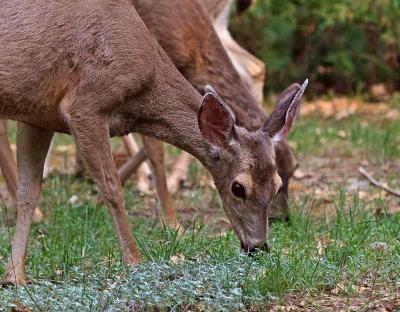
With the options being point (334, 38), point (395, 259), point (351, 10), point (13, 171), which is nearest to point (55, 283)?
point (395, 259)

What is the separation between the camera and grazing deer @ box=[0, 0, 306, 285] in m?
6.27

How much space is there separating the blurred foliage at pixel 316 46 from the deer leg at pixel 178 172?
4.77m

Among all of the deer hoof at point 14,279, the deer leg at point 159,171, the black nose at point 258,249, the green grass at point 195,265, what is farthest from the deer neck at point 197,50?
the deer hoof at point 14,279

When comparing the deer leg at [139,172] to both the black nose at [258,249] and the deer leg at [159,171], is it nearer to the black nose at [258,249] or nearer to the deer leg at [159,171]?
the deer leg at [159,171]

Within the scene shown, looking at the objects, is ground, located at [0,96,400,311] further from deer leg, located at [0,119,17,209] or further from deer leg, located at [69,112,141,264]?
deer leg, located at [0,119,17,209]

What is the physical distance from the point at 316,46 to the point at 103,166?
9.64 meters

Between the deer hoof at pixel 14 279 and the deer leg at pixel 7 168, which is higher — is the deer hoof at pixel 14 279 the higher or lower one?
the higher one

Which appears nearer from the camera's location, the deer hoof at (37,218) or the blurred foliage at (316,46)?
the deer hoof at (37,218)

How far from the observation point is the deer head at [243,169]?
642 cm

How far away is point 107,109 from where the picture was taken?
637 centimetres

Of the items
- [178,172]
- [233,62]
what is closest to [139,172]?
[178,172]

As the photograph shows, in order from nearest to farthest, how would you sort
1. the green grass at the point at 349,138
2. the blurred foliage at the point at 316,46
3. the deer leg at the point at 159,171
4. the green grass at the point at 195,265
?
the green grass at the point at 195,265 < the deer leg at the point at 159,171 < the green grass at the point at 349,138 < the blurred foliage at the point at 316,46

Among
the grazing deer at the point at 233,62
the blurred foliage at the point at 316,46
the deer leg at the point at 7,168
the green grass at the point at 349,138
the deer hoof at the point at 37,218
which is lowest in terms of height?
the blurred foliage at the point at 316,46

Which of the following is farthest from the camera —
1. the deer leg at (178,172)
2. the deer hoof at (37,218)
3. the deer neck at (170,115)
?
the deer leg at (178,172)
